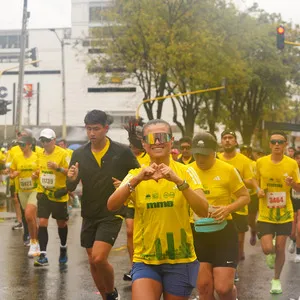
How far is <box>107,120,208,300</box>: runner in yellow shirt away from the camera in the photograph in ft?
17.5

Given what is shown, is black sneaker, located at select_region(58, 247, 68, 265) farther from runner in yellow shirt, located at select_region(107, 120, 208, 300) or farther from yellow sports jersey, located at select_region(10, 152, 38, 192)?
runner in yellow shirt, located at select_region(107, 120, 208, 300)

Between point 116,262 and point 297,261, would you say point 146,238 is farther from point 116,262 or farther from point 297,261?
point 297,261

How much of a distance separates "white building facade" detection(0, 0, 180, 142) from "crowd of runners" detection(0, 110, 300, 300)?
250 ft

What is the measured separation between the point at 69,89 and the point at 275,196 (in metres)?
84.2

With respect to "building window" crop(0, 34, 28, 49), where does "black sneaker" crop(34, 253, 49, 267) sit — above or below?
below

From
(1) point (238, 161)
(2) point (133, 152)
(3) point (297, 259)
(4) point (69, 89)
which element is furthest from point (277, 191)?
(4) point (69, 89)

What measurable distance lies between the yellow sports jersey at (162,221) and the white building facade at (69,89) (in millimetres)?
81942

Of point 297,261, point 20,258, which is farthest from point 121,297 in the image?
point 297,261

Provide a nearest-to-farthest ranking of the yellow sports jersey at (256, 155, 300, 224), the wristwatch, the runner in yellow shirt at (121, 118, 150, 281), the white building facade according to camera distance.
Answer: the wristwatch, the runner in yellow shirt at (121, 118, 150, 281), the yellow sports jersey at (256, 155, 300, 224), the white building facade

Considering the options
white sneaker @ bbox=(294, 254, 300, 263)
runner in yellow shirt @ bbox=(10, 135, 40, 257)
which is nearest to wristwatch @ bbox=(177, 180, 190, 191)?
runner in yellow shirt @ bbox=(10, 135, 40, 257)

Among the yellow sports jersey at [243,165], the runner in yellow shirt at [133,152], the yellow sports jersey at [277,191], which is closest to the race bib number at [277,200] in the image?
the yellow sports jersey at [277,191]

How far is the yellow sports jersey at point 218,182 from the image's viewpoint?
705cm

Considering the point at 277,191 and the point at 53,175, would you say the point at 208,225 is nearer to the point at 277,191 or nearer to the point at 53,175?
the point at 277,191

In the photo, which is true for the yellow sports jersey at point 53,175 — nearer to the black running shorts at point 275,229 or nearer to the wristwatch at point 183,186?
the black running shorts at point 275,229
